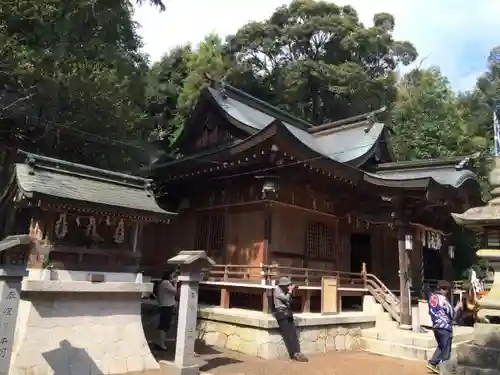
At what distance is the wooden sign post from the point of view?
488 inches

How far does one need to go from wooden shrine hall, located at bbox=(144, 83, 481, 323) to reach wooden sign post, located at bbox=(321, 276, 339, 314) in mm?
509

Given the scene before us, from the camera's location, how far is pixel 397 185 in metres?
13.5

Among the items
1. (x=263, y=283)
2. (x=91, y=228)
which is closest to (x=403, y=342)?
(x=263, y=283)

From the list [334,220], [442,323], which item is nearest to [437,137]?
[334,220]

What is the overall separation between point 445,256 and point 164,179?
40.6 ft

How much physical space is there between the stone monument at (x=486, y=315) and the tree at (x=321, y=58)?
95.6ft

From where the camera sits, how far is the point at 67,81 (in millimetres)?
13367

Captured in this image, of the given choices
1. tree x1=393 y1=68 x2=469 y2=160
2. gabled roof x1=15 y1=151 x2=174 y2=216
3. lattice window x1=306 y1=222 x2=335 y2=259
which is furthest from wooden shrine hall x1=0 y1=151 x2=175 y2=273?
tree x1=393 y1=68 x2=469 y2=160

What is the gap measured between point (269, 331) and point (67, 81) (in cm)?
938

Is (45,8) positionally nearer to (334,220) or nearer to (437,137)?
(334,220)

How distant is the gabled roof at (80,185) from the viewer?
8789 mm

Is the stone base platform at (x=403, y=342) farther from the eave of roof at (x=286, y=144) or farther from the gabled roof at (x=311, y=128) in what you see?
the gabled roof at (x=311, y=128)

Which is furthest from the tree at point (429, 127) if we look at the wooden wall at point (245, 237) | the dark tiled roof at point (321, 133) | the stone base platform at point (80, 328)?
the stone base platform at point (80, 328)

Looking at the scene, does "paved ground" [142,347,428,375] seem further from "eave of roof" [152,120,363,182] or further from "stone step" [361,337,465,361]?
"eave of roof" [152,120,363,182]
